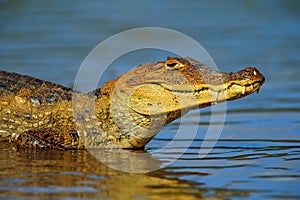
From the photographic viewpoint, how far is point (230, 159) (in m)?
8.40

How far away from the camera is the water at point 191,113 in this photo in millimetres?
7148

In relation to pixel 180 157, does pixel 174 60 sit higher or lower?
higher

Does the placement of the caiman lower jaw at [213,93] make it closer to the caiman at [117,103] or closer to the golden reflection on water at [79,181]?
the caiman at [117,103]

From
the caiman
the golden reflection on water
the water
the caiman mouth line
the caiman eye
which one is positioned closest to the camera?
the golden reflection on water

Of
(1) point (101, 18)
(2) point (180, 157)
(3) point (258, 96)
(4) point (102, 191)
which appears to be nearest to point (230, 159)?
(2) point (180, 157)

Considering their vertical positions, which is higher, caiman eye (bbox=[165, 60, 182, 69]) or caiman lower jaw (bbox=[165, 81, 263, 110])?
caiman eye (bbox=[165, 60, 182, 69])

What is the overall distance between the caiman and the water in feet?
0.93

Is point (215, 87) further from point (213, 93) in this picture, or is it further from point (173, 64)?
point (173, 64)

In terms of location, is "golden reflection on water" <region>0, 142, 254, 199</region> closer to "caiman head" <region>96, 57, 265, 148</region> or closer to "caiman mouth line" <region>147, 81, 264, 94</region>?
"caiman head" <region>96, 57, 265, 148</region>

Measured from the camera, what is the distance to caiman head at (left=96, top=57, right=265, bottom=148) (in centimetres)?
812

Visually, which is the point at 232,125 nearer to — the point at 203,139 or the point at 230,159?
the point at 203,139

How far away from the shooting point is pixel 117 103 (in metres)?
8.98

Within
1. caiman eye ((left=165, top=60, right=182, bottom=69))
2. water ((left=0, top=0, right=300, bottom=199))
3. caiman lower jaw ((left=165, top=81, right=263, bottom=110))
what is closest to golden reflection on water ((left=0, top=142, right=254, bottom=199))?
water ((left=0, top=0, right=300, bottom=199))

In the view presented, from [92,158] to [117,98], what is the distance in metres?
0.81
